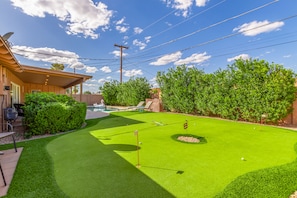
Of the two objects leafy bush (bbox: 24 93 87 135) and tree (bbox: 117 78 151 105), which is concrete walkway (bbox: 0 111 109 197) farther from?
tree (bbox: 117 78 151 105)

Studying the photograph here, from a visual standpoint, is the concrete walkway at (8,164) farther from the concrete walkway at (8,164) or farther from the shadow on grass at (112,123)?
the shadow on grass at (112,123)

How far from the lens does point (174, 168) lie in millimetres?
2928

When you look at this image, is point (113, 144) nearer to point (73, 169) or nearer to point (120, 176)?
point (73, 169)

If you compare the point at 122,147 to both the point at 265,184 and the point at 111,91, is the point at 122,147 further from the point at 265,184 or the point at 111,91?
the point at 111,91

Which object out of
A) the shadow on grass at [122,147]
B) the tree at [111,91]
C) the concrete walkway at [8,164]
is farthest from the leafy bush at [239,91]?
the tree at [111,91]

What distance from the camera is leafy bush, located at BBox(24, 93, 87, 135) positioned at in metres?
5.63

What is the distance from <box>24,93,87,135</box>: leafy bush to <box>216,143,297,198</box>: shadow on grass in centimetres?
606

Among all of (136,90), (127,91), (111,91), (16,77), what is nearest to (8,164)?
(16,77)

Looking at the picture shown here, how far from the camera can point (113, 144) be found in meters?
4.40

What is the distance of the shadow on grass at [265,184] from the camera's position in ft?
7.16

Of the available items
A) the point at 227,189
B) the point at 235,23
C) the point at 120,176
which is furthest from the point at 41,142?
the point at 235,23

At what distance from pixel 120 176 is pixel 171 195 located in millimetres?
933

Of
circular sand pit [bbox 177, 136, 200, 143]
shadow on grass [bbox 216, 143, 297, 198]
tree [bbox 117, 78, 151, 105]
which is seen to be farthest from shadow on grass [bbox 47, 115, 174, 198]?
tree [bbox 117, 78, 151, 105]

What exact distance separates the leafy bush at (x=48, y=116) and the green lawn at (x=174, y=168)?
1.63 m
